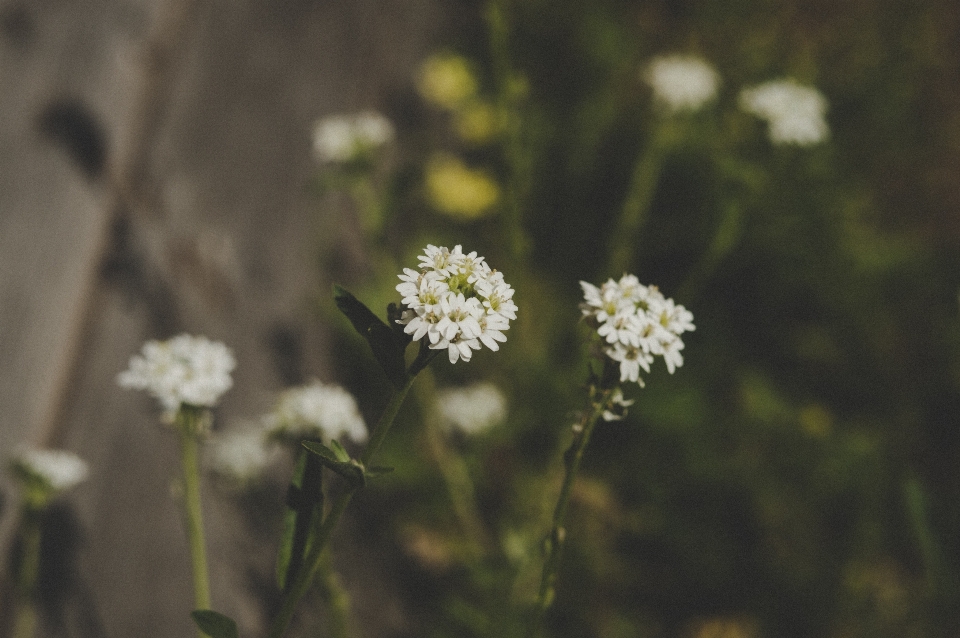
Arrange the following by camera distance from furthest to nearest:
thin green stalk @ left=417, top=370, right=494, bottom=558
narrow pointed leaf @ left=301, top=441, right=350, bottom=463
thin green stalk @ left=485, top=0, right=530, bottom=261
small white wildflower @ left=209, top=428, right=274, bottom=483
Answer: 1. thin green stalk @ left=417, top=370, right=494, bottom=558
2. thin green stalk @ left=485, top=0, right=530, bottom=261
3. small white wildflower @ left=209, top=428, right=274, bottom=483
4. narrow pointed leaf @ left=301, top=441, right=350, bottom=463

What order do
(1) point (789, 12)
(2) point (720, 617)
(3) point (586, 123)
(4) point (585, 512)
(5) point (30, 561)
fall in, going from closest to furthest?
(5) point (30, 561) < (2) point (720, 617) < (4) point (585, 512) < (3) point (586, 123) < (1) point (789, 12)

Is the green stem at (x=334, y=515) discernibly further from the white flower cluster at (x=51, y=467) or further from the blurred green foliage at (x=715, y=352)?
the blurred green foliage at (x=715, y=352)

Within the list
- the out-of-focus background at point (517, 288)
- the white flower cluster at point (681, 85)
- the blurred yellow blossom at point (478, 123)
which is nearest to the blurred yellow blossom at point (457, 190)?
the out-of-focus background at point (517, 288)

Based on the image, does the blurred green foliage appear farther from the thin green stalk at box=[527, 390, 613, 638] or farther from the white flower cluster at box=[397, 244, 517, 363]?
the white flower cluster at box=[397, 244, 517, 363]

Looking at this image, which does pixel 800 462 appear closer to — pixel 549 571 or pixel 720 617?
pixel 720 617

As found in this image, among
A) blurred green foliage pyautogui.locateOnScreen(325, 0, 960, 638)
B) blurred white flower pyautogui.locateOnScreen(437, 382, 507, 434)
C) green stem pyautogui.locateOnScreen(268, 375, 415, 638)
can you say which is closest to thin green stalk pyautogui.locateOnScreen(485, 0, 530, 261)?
blurred green foliage pyautogui.locateOnScreen(325, 0, 960, 638)

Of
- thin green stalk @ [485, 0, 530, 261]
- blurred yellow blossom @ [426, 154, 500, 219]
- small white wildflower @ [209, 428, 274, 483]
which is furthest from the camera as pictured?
blurred yellow blossom @ [426, 154, 500, 219]

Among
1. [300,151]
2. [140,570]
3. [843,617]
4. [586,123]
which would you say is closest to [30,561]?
[140,570]
